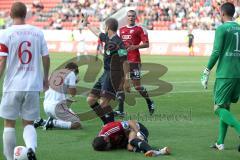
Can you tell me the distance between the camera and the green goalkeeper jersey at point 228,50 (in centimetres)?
Answer: 973

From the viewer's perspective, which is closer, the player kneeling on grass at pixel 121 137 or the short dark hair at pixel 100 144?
the player kneeling on grass at pixel 121 137

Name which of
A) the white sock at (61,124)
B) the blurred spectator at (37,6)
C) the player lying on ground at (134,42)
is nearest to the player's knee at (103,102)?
the white sock at (61,124)

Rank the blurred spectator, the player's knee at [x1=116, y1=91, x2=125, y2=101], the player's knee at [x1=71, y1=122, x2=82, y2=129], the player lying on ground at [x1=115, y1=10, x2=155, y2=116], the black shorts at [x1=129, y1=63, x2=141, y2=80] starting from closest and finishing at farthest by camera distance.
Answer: the player's knee at [x1=71, y1=122, x2=82, y2=129]
the player's knee at [x1=116, y1=91, x2=125, y2=101]
the player lying on ground at [x1=115, y1=10, x2=155, y2=116]
the black shorts at [x1=129, y1=63, x2=141, y2=80]
the blurred spectator

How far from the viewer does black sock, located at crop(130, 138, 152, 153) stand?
9.48m

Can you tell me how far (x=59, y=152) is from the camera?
31.9 ft

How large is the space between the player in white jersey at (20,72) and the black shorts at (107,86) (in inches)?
163

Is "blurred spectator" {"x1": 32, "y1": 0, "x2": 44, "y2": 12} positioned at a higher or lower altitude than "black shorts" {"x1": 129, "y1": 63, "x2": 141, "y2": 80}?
higher

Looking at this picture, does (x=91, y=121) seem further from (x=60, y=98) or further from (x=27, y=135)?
(x=27, y=135)

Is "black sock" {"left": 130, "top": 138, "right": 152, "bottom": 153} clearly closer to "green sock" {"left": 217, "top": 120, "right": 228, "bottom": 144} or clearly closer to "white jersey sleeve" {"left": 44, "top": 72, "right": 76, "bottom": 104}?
"green sock" {"left": 217, "top": 120, "right": 228, "bottom": 144}

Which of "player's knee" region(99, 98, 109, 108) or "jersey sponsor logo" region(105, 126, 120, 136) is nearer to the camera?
"jersey sponsor logo" region(105, 126, 120, 136)

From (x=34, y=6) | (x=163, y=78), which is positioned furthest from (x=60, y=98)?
(x=34, y=6)

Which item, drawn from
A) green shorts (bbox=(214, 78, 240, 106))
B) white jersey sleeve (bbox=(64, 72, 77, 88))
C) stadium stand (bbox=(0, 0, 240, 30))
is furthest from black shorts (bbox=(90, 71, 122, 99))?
stadium stand (bbox=(0, 0, 240, 30))

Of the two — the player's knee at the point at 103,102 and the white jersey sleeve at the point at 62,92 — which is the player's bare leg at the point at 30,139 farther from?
the player's knee at the point at 103,102

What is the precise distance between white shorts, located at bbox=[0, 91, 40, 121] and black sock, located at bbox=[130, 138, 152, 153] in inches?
71.5
